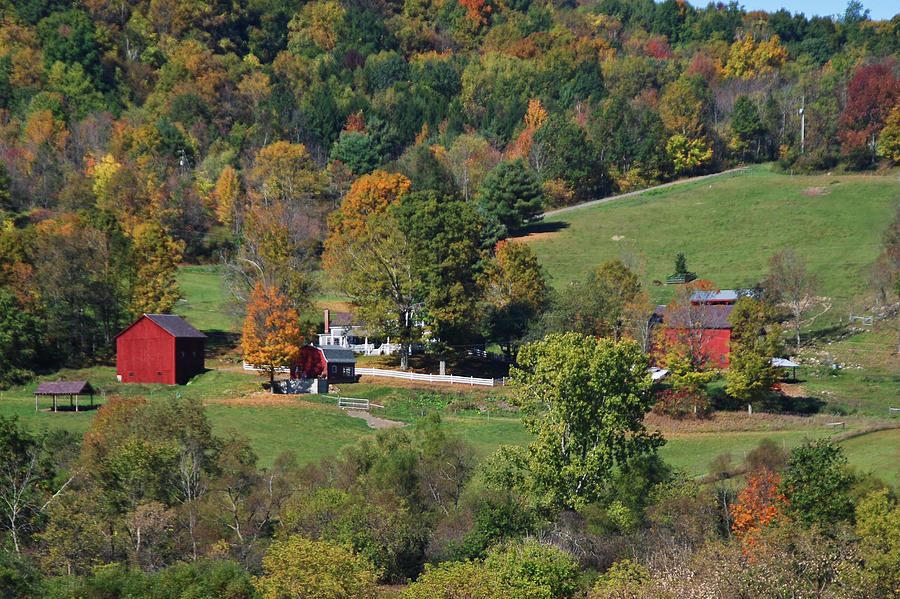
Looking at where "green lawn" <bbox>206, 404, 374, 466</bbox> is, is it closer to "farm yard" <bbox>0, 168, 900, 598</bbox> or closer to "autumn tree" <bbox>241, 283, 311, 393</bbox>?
"farm yard" <bbox>0, 168, 900, 598</bbox>

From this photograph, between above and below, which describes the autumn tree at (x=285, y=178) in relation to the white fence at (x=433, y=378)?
above

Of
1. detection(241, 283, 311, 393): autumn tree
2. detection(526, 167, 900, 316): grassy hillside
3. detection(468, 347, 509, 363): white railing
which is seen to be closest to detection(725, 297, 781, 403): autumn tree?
detection(526, 167, 900, 316): grassy hillside

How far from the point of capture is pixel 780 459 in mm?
45625

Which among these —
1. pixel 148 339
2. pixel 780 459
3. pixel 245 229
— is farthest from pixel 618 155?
pixel 780 459

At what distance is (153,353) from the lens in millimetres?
68688

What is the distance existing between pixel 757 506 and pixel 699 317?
3144 cm

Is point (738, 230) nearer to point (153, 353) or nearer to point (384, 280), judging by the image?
point (384, 280)

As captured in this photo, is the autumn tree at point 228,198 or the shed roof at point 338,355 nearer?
the shed roof at point 338,355

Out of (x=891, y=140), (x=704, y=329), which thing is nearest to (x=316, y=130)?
(x=891, y=140)

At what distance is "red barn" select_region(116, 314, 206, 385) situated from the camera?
68375 millimetres

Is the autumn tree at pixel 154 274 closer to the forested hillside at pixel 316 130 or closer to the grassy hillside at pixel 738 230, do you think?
the forested hillside at pixel 316 130

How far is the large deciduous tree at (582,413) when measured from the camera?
43219 mm

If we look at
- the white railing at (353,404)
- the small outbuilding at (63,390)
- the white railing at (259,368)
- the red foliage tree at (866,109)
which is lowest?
the white railing at (353,404)

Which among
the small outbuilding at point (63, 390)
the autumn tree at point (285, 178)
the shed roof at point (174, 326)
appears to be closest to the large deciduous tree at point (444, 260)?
the shed roof at point (174, 326)
